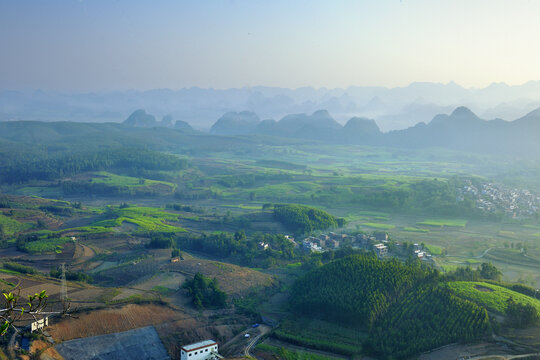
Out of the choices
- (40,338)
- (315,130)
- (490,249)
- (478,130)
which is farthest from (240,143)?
(40,338)

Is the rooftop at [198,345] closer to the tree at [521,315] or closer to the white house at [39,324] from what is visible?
the white house at [39,324]

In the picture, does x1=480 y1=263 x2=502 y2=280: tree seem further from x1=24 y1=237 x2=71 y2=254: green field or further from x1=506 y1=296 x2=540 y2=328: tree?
x1=24 y1=237 x2=71 y2=254: green field

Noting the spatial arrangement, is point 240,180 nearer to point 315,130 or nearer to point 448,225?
point 448,225

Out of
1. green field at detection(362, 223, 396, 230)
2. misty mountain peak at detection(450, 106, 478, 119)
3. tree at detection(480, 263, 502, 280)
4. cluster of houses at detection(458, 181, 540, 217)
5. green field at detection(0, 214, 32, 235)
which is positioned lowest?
green field at detection(0, 214, 32, 235)

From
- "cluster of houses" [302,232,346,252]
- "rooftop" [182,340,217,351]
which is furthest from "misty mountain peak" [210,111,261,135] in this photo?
"rooftop" [182,340,217,351]

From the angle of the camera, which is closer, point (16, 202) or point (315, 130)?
point (16, 202)
